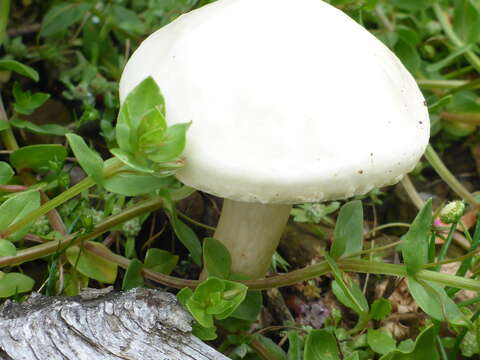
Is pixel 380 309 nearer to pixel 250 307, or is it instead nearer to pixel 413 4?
pixel 250 307

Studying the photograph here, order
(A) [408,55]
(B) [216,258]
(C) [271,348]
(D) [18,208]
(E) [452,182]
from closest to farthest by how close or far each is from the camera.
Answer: (D) [18,208] → (B) [216,258] → (C) [271,348] → (E) [452,182] → (A) [408,55]

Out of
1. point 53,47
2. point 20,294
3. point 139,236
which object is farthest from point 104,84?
point 20,294

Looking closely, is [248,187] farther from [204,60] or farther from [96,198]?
[96,198]

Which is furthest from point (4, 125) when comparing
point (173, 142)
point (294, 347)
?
point (294, 347)

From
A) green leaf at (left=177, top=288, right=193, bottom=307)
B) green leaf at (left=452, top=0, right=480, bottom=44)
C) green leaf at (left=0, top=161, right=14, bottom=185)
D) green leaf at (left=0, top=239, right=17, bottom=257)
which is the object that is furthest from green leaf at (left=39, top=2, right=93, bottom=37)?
green leaf at (left=452, top=0, right=480, bottom=44)

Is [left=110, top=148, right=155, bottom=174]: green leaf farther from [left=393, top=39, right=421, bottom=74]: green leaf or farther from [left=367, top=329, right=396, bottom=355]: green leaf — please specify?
[left=393, top=39, right=421, bottom=74]: green leaf

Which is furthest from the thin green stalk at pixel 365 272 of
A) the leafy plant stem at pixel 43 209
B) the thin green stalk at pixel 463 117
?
the thin green stalk at pixel 463 117
